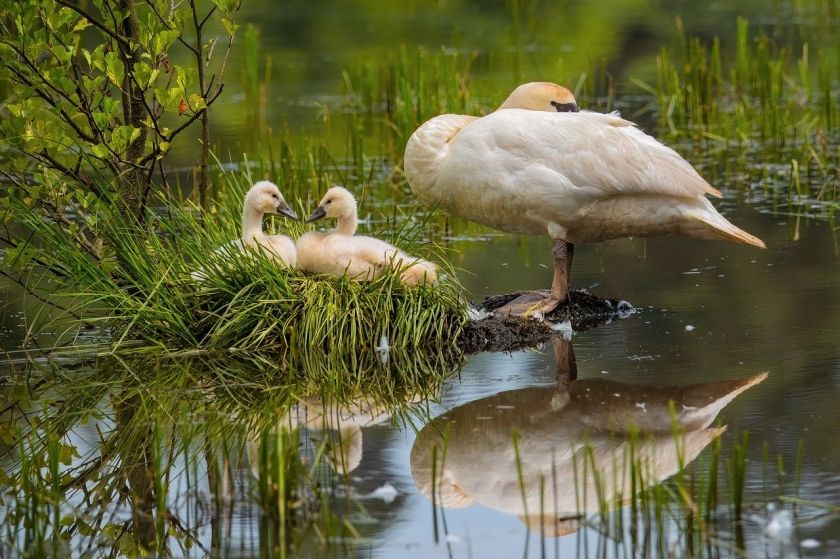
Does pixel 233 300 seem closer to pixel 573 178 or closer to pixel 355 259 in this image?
pixel 355 259

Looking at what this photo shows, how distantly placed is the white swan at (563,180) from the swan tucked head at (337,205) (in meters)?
0.59

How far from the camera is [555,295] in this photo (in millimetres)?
7992

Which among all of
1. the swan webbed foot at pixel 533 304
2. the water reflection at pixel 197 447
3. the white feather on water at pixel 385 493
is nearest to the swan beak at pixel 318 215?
the water reflection at pixel 197 447

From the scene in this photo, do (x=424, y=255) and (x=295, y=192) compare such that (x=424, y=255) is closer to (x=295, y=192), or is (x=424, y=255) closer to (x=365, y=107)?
(x=295, y=192)

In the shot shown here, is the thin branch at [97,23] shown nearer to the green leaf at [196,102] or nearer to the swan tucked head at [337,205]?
the green leaf at [196,102]

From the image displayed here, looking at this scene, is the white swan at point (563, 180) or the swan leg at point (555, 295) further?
the swan leg at point (555, 295)

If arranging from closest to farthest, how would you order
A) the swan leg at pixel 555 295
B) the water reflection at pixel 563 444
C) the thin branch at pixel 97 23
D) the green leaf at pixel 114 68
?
1. the water reflection at pixel 563 444
2. the green leaf at pixel 114 68
3. the thin branch at pixel 97 23
4. the swan leg at pixel 555 295

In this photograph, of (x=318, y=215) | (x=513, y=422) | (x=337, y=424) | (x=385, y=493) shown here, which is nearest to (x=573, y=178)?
(x=318, y=215)

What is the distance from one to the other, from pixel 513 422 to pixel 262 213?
2.48 metres

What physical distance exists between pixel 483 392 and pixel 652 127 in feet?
27.6

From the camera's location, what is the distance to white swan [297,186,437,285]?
747 cm

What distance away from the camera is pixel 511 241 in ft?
34.0

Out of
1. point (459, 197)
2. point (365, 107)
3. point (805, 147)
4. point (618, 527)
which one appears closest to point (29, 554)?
point (618, 527)

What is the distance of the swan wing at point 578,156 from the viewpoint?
760cm
